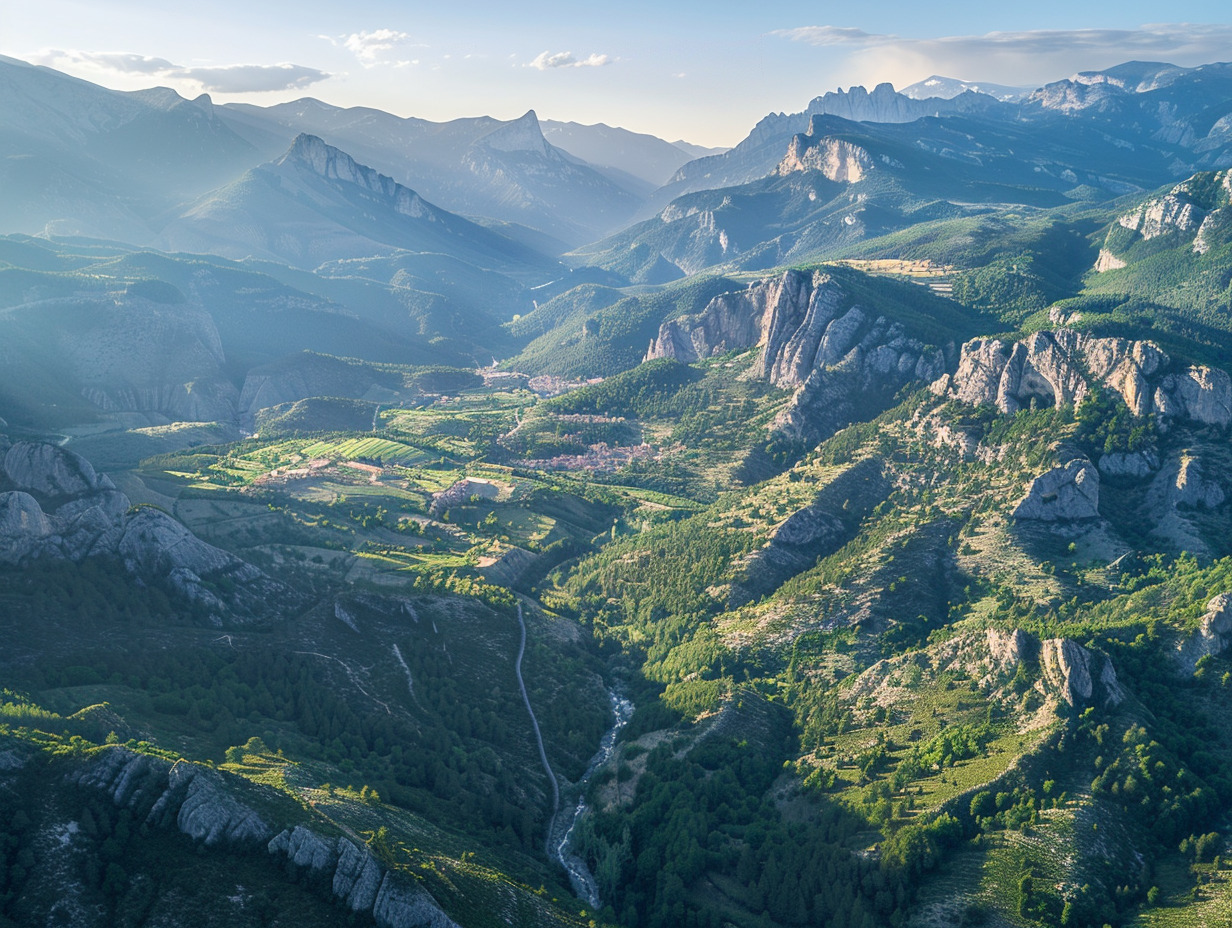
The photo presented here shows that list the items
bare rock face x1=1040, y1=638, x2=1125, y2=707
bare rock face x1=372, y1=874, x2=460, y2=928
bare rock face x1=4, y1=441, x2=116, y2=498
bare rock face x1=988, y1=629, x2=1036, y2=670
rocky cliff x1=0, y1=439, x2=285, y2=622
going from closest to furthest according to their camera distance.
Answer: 1. bare rock face x1=372, y1=874, x2=460, y2=928
2. bare rock face x1=1040, y1=638, x2=1125, y2=707
3. bare rock face x1=988, y1=629, x2=1036, y2=670
4. rocky cliff x1=0, y1=439, x2=285, y2=622
5. bare rock face x1=4, y1=441, x2=116, y2=498

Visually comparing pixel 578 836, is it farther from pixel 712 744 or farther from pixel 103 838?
pixel 103 838

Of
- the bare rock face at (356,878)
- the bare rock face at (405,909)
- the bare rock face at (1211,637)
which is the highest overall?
the bare rock face at (1211,637)

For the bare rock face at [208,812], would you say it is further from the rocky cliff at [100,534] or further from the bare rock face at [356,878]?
the rocky cliff at [100,534]

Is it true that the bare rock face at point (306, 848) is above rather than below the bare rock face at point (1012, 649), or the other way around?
below

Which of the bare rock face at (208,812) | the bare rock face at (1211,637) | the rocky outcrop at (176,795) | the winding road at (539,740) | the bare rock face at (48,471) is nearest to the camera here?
the bare rock face at (208,812)

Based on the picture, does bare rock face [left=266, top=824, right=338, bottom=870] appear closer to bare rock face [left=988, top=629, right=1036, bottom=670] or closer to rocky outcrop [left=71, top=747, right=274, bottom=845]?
rocky outcrop [left=71, top=747, right=274, bottom=845]

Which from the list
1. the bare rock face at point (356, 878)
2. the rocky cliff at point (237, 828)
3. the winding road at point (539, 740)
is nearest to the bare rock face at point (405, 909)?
the rocky cliff at point (237, 828)

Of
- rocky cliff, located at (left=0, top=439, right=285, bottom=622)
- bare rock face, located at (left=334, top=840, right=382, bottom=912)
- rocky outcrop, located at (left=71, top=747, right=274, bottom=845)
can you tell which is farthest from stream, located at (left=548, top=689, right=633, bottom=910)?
rocky cliff, located at (left=0, top=439, right=285, bottom=622)
